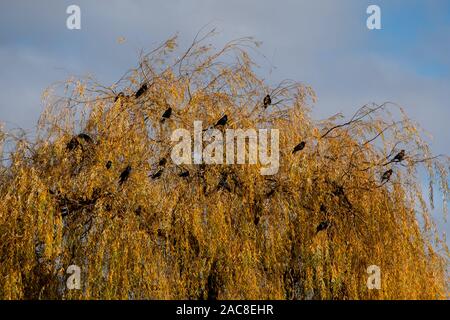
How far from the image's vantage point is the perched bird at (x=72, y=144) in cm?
1143

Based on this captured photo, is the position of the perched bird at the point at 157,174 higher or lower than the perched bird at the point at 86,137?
lower

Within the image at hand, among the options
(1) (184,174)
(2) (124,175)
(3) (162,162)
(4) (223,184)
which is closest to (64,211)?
(2) (124,175)

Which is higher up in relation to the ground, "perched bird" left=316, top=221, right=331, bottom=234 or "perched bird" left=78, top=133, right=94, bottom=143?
"perched bird" left=78, top=133, right=94, bottom=143

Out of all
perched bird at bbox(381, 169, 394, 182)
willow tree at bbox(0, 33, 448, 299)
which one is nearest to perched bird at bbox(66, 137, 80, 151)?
willow tree at bbox(0, 33, 448, 299)

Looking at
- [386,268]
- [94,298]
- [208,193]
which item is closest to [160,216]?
[208,193]

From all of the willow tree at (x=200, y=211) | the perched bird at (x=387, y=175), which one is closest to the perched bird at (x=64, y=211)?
the willow tree at (x=200, y=211)

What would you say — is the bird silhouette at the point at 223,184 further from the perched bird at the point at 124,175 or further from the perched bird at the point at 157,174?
the perched bird at the point at 124,175

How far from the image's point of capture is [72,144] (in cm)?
1145

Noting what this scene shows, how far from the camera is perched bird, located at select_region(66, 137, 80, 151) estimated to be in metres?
11.4

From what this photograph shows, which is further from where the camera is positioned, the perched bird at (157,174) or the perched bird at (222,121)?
the perched bird at (222,121)

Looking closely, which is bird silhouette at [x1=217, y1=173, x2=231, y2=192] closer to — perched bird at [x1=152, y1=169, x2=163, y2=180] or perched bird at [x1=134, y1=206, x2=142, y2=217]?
perched bird at [x1=152, y1=169, x2=163, y2=180]

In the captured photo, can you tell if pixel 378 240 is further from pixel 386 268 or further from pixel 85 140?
pixel 85 140

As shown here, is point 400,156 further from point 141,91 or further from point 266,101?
point 141,91
